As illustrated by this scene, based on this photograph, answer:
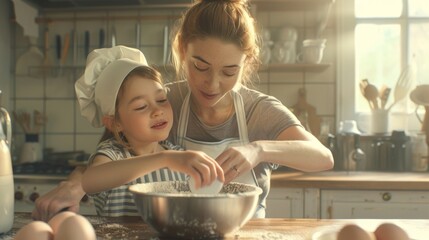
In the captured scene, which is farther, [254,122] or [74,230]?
[254,122]

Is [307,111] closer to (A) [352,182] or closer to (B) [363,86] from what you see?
(B) [363,86]

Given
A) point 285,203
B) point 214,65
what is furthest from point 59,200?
point 285,203

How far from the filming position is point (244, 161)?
97cm

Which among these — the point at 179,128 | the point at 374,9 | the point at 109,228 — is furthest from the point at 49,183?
the point at 374,9

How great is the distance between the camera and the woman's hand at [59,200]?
3.30ft

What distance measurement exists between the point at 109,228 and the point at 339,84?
6.30 feet

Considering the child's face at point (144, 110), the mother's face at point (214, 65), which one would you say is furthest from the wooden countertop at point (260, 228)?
the mother's face at point (214, 65)

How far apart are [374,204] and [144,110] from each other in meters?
1.19

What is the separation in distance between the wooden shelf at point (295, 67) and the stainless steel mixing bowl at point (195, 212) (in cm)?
169

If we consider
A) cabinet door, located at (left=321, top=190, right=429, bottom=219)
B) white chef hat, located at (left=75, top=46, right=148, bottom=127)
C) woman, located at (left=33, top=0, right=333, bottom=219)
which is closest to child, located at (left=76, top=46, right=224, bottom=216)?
white chef hat, located at (left=75, top=46, right=148, bottom=127)

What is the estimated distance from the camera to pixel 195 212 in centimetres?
79

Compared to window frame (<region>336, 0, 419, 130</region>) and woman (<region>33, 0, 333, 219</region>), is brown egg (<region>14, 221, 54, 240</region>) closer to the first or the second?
woman (<region>33, 0, 333, 219</region>)

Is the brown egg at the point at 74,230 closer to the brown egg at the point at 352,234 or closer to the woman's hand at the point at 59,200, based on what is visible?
the woman's hand at the point at 59,200

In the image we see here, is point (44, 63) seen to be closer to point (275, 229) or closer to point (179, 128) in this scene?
point (179, 128)
